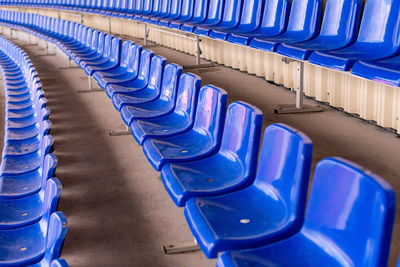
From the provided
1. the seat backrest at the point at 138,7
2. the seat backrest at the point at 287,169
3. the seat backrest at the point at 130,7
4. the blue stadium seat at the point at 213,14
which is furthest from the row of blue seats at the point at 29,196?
the seat backrest at the point at 130,7

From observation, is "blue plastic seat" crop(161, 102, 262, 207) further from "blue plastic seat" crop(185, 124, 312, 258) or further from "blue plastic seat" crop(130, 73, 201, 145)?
"blue plastic seat" crop(130, 73, 201, 145)

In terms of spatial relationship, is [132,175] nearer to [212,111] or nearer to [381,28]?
[212,111]

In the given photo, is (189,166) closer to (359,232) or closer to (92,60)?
(359,232)

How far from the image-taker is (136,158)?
193cm

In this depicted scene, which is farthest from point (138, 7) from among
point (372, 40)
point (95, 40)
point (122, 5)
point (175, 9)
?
point (372, 40)

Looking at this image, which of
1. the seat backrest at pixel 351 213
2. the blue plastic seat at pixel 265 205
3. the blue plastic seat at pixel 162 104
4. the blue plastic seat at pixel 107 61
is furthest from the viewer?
the blue plastic seat at pixel 107 61

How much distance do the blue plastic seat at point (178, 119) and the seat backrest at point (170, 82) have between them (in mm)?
84

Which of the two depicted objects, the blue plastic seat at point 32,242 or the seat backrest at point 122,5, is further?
the seat backrest at point 122,5

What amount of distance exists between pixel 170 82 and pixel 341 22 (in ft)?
1.96

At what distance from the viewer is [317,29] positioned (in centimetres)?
188

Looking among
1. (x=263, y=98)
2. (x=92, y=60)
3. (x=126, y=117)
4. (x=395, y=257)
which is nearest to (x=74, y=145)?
(x=126, y=117)

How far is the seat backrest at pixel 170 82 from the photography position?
1727 millimetres

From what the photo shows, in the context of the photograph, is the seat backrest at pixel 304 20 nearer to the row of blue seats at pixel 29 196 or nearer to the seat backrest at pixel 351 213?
the row of blue seats at pixel 29 196

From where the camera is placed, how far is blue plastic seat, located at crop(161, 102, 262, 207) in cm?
104
